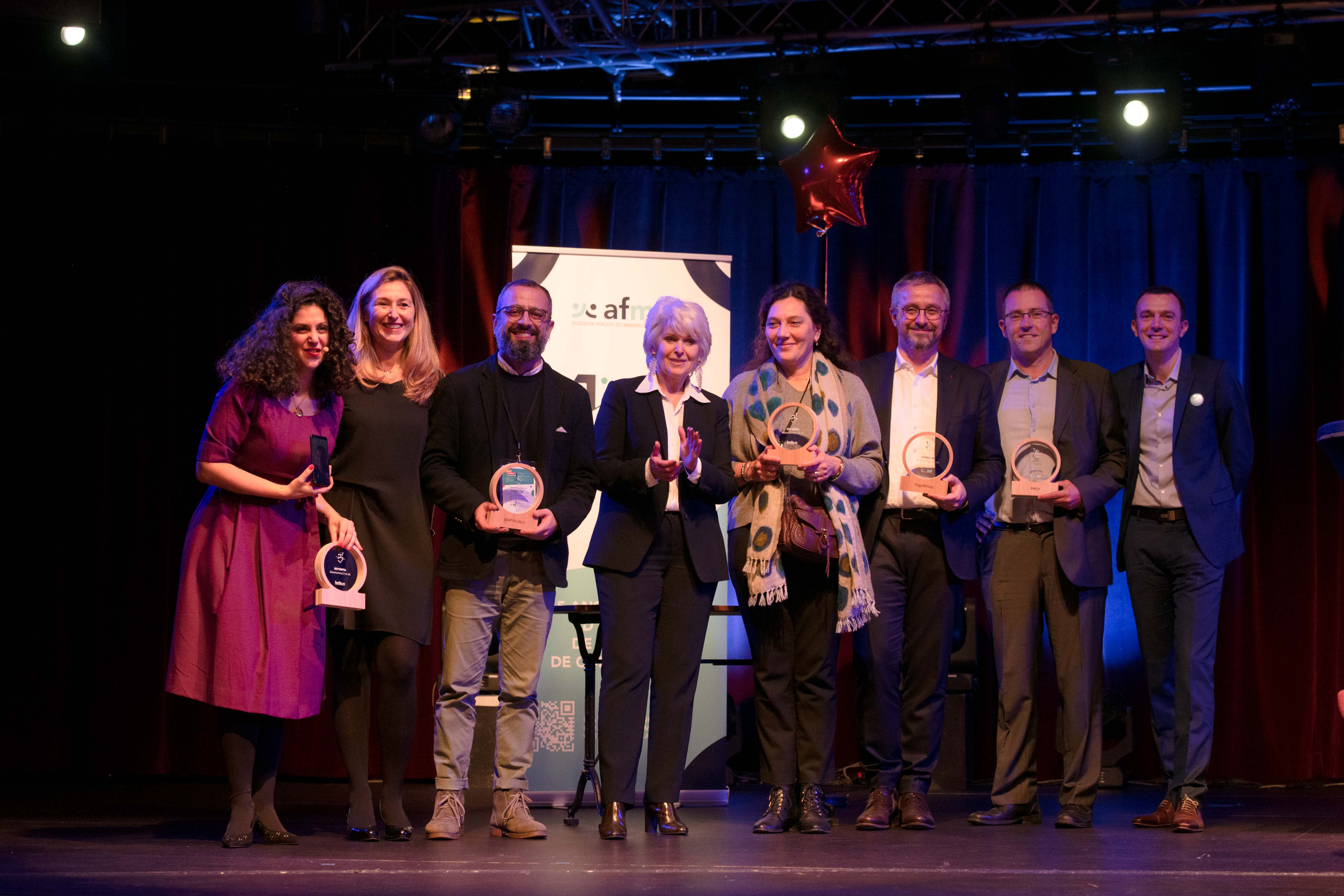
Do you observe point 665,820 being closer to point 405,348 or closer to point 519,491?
point 519,491

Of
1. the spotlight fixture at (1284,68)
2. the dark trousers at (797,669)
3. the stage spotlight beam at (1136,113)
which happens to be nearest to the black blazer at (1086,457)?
the dark trousers at (797,669)

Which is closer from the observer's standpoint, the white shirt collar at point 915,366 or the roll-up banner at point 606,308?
the white shirt collar at point 915,366

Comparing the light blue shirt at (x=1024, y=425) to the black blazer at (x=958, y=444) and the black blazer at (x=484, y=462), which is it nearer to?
the black blazer at (x=958, y=444)

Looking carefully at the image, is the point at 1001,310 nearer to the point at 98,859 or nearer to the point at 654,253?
the point at 654,253

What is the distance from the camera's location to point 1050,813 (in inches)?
196

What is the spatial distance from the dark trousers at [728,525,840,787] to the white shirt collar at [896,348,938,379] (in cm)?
84

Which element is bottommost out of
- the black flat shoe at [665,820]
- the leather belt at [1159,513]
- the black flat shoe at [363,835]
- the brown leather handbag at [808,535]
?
the black flat shoe at [363,835]

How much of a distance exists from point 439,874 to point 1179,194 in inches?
197

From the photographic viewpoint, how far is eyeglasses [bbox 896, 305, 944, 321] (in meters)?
4.60

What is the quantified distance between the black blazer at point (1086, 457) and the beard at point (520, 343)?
1.65m

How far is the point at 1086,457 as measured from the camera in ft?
15.2

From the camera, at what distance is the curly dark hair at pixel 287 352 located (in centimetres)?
392

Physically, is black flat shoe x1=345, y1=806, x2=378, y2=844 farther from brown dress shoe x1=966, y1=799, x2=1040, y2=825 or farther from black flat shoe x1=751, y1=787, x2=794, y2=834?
brown dress shoe x1=966, y1=799, x2=1040, y2=825

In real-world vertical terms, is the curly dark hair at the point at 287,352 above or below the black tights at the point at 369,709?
above
